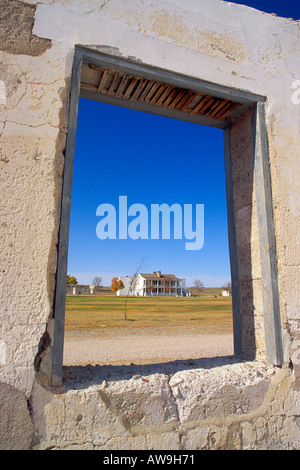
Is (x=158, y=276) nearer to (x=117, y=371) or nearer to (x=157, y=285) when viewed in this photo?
(x=157, y=285)

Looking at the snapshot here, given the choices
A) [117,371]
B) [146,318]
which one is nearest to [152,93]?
[117,371]

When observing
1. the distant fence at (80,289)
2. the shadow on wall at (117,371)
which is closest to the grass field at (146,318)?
the shadow on wall at (117,371)

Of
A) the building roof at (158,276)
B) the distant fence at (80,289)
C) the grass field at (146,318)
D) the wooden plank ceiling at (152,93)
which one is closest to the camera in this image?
the wooden plank ceiling at (152,93)

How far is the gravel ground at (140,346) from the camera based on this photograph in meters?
6.58

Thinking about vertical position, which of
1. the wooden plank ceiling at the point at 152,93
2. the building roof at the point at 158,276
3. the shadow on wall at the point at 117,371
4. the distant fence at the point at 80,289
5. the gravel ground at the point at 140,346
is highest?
the building roof at the point at 158,276

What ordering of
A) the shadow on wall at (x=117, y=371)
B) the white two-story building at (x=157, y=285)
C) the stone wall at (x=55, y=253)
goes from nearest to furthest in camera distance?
the stone wall at (x=55, y=253) < the shadow on wall at (x=117, y=371) < the white two-story building at (x=157, y=285)

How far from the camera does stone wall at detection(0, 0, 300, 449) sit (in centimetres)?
188

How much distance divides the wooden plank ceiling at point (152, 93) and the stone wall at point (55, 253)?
18 cm

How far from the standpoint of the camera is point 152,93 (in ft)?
9.30

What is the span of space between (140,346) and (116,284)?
56.4 metres

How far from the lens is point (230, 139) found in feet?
10.8

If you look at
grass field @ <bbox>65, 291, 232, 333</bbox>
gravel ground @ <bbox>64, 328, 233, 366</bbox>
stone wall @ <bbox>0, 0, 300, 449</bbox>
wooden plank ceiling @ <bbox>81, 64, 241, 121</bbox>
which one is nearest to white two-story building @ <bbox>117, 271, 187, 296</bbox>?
grass field @ <bbox>65, 291, 232, 333</bbox>

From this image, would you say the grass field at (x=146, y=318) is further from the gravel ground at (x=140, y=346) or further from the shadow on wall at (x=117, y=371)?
the shadow on wall at (x=117, y=371)
